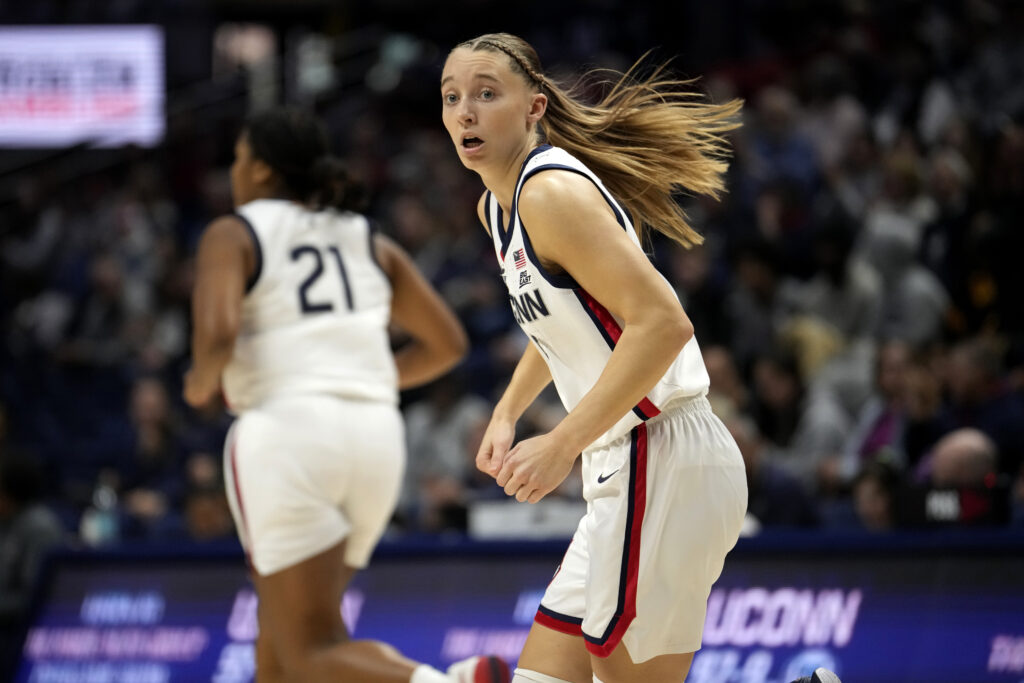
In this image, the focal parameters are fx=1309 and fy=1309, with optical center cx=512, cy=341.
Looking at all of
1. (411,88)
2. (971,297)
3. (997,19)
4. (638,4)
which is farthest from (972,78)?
(411,88)

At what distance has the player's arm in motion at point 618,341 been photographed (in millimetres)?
2521

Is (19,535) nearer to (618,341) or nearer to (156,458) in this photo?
(156,458)

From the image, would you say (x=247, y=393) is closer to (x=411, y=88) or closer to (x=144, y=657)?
(x=144, y=657)

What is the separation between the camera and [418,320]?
4.64 meters

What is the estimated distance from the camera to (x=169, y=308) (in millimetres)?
12016

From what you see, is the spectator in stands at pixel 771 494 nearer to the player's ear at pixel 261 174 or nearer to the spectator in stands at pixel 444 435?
the spectator in stands at pixel 444 435

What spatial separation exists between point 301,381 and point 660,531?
1790 millimetres

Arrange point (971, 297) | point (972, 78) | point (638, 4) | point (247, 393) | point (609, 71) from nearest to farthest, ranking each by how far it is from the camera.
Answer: point (609, 71) → point (247, 393) → point (971, 297) → point (972, 78) → point (638, 4)

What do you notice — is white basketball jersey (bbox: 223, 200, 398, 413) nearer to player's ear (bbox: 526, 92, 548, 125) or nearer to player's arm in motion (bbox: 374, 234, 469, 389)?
player's arm in motion (bbox: 374, 234, 469, 389)

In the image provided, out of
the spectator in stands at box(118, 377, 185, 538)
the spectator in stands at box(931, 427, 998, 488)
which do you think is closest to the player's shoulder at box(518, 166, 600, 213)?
the spectator in stands at box(931, 427, 998, 488)

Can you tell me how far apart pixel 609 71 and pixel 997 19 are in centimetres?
849

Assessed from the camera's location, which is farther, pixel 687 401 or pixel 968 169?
pixel 968 169

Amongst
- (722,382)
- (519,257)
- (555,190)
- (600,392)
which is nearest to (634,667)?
(600,392)

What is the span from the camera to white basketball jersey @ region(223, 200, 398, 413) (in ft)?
13.8
